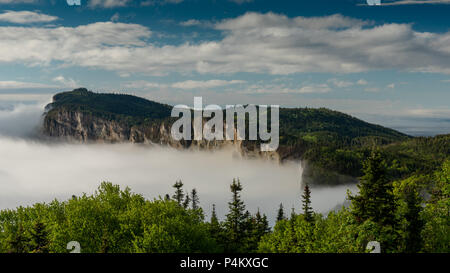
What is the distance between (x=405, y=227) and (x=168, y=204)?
115ft

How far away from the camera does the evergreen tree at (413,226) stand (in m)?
45.2

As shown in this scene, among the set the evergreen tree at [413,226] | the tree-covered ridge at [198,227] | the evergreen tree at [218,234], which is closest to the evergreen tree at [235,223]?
the evergreen tree at [218,234]

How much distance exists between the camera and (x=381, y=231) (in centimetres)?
3872

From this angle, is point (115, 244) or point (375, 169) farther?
point (115, 244)

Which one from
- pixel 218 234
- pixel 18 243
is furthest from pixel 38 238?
pixel 218 234

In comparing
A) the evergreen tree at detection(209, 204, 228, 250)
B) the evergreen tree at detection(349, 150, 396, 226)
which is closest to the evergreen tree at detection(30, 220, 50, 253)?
the evergreen tree at detection(209, 204, 228, 250)

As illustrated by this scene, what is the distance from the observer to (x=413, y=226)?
151 feet

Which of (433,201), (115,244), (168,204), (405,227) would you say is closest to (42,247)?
(115,244)

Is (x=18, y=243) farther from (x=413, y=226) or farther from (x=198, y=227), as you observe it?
(x=413, y=226)

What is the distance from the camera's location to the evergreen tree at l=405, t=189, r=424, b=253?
4516cm

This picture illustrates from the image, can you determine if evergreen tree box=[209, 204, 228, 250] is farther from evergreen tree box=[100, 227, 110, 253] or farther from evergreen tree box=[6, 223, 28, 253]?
evergreen tree box=[6, 223, 28, 253]
